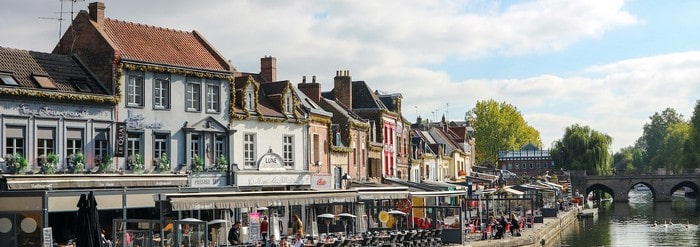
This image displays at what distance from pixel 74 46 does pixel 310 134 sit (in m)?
13.6

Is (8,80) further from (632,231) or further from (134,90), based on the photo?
(632,231)

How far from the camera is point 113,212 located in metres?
32.6

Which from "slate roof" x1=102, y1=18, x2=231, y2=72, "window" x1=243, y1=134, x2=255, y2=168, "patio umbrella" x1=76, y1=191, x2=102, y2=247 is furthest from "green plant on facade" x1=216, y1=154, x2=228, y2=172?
"patio umbrella" x1=76, y1=191, x2=102, y2=247

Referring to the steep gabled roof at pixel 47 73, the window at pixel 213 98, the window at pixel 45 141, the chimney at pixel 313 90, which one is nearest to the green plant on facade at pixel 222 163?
the window at pixel 213 98

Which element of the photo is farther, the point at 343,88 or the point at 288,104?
the point at 343,88

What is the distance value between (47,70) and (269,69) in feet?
56.4

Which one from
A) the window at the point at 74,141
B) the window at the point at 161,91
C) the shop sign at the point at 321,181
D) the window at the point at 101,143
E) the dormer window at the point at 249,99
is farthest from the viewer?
the shop sign at the point at 321,181

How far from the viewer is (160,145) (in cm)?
3534

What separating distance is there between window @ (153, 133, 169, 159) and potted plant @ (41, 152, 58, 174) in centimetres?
521

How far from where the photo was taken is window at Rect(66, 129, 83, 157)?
31.7m

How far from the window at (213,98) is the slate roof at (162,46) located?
824 mm

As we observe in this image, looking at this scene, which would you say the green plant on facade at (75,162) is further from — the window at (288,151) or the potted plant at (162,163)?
the window at (288,151)

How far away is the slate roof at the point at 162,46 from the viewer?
115 ft

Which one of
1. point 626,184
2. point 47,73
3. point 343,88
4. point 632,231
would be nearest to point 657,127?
point 626,184
